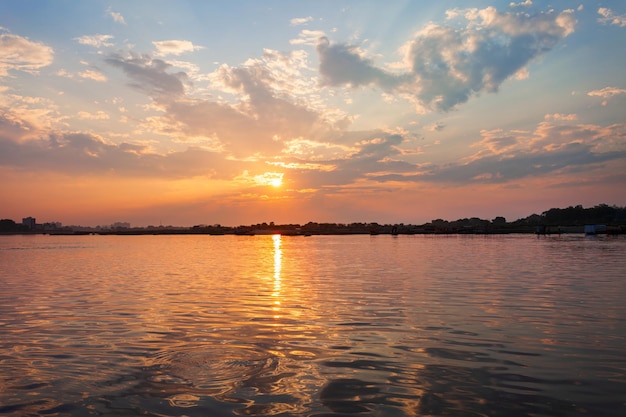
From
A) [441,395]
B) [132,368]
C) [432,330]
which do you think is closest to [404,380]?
[441,395]

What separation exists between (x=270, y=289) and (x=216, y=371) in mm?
18121

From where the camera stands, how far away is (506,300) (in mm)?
23125

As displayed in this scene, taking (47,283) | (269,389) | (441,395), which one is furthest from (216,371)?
(47,283)

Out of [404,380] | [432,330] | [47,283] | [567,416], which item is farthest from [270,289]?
[567,416]

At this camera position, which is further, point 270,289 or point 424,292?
point 270,289

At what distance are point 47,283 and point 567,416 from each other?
35.0 meters

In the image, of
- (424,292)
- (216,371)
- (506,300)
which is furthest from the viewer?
(424,292)

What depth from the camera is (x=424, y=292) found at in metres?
26.4

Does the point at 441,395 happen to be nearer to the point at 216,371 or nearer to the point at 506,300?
the point at 216,371

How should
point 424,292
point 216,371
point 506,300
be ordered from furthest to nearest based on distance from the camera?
1. point 424,292
2. point 506,300
3. point 216,371

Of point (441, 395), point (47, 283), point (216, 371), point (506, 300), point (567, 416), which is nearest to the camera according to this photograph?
point (567, 416)

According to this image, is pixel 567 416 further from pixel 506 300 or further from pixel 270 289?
pixel 270 289

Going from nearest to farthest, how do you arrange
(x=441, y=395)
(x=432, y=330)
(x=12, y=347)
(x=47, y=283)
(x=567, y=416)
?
(x=567, y=416), (x=441, y=395), (x=12, y=347), (x=432, y=330), (x=47, y=283)

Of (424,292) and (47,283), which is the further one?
(47,283)
